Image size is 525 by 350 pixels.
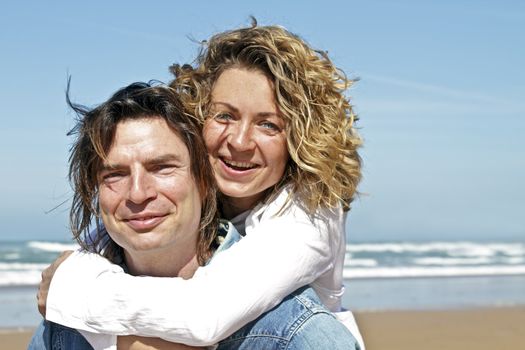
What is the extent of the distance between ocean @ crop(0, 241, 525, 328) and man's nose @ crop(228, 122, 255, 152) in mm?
7336

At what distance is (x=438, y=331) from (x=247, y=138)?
733cm

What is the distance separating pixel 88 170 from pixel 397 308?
8.95 m

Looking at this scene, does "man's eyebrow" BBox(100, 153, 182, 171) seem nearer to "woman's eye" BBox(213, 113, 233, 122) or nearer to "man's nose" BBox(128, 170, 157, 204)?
"man's nose" BBox(128, 170, 157, 204)

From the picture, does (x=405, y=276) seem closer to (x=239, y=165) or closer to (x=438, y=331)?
(x=438, y=331)

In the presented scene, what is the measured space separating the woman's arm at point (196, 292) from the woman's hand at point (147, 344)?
0.20 feet

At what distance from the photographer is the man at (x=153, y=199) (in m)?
3.32

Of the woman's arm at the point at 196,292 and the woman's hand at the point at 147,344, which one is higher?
the woman's arm at the point at 196,292

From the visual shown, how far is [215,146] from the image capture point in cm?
379

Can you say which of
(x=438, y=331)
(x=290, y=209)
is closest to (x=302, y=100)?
(x=290, y=209)

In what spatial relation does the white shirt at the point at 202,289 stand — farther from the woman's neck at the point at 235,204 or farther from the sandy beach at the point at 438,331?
the sandy beach at the point at 438,331

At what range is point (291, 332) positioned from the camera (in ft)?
10.7

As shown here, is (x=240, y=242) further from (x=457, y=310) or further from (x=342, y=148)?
(x=457, y=310)

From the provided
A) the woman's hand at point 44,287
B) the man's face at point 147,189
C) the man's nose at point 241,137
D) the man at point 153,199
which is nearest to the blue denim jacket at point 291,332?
the man at point 153,199

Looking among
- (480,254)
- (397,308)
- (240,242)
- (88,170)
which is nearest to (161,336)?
(240,242)
